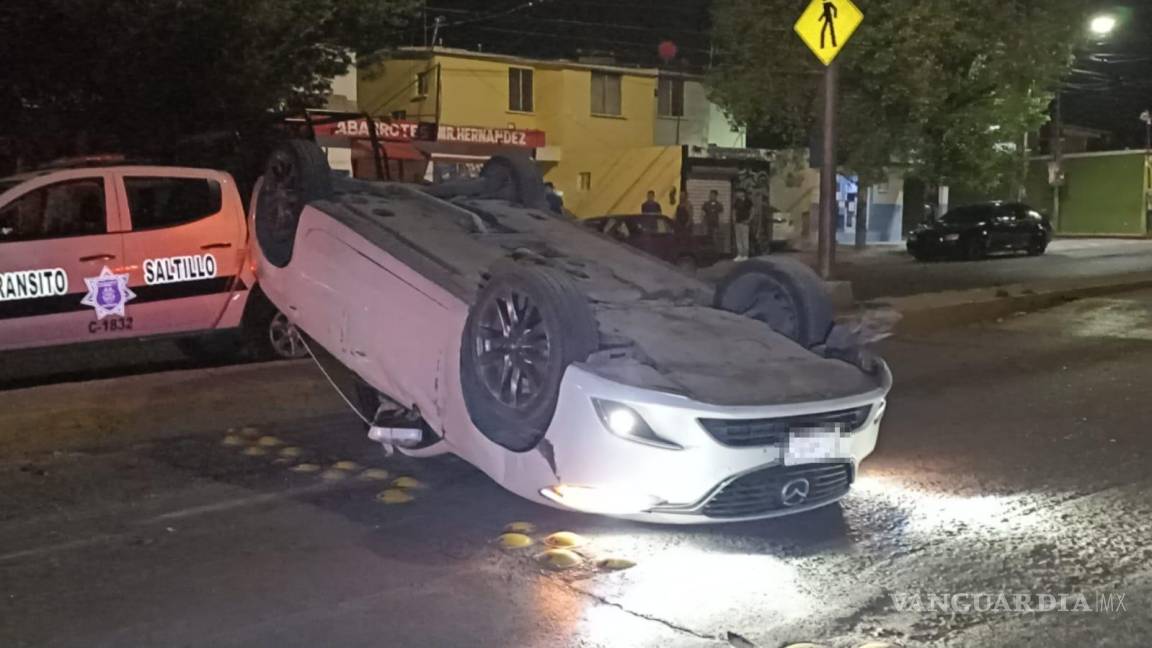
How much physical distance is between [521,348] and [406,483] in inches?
59.2

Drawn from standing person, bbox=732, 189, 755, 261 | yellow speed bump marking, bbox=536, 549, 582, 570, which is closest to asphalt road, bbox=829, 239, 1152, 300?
standing person, bbox=732, 189, 755, 261

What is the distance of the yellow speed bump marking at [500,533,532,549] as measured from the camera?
530 cm

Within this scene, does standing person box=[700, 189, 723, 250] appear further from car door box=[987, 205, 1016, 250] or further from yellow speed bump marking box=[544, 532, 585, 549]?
yellow speed bump marking box=[544, 532, 585, 549]

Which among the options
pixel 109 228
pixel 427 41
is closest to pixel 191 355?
pixel 109 228

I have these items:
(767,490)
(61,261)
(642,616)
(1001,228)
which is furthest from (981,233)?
(642,616)

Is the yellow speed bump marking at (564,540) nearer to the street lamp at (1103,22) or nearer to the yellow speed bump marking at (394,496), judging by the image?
the yellow speed bump marking at (394,496)

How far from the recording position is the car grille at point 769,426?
16.0 ft

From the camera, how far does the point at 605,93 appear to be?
36312 millimetres

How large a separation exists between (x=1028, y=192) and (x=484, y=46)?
23282 millimetres

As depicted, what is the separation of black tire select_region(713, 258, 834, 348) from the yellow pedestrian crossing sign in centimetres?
826

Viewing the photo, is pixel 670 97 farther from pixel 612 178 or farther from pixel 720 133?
pixel 612 178

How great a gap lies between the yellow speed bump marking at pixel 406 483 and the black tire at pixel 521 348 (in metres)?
1.09

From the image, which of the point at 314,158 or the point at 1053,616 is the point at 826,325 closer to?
the point at 1053,616

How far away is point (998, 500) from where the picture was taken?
620cm
